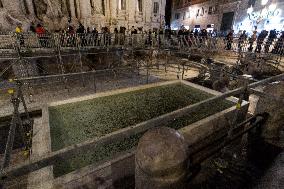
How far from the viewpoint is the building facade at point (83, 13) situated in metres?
21.8

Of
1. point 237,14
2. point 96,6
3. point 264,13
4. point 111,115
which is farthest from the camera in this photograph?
point 237,14

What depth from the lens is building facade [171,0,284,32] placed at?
25938mm

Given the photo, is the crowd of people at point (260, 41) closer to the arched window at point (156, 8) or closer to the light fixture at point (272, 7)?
the light fixture at point (272, 7)

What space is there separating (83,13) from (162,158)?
2978 cm

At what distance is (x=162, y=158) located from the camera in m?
1.82

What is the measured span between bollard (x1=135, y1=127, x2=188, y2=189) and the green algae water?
1803 millimetres

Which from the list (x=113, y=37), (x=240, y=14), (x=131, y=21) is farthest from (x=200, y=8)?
(x=113, y=37)

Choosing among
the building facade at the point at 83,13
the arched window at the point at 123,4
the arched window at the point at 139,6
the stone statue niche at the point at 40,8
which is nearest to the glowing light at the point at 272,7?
the building facade at the point at 83,13

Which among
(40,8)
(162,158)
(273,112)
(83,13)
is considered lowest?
(273,112)

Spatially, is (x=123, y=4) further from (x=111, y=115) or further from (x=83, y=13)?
(x=111, y=115)

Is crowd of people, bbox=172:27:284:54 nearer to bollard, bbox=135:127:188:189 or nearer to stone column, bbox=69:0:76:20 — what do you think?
bollard, bbox=135:127:188:189

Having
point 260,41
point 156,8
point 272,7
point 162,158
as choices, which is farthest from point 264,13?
point 162,158

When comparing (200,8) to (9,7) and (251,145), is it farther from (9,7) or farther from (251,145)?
(251,145)

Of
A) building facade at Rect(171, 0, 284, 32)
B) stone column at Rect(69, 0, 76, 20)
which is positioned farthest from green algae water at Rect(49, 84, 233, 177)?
building facade at Rect(171, 0, 284, 32)
